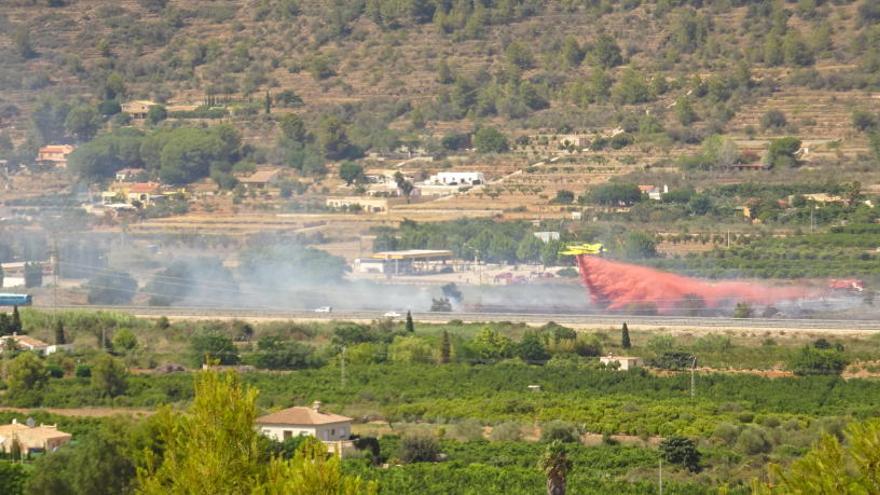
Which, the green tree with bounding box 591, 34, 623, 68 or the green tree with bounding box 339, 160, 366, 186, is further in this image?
the green tree with bounding box 591, 34, 623, 68

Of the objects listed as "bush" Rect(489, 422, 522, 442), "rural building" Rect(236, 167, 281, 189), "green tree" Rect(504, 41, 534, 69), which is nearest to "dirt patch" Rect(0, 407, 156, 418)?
"bush" Rect(489, 422, 522, 442)

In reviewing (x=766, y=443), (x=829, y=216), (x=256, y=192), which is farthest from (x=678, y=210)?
(x=766, y=443)

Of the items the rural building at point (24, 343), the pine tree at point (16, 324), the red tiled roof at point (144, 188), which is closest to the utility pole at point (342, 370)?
the rural building at point (24, 343)

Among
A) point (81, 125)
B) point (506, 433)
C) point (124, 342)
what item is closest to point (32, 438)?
point (506, 433)

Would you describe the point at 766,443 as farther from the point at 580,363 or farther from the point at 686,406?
the point at 580,363

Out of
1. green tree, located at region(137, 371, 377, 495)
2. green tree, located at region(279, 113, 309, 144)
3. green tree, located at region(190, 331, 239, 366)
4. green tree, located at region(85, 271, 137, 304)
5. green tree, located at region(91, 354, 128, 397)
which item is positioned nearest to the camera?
green tree, located at region(137, 371, 377, 495)

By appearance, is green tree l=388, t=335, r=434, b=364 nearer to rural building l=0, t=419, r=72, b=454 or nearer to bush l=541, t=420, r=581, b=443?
bush l=541, t=420, r=581, b=443
